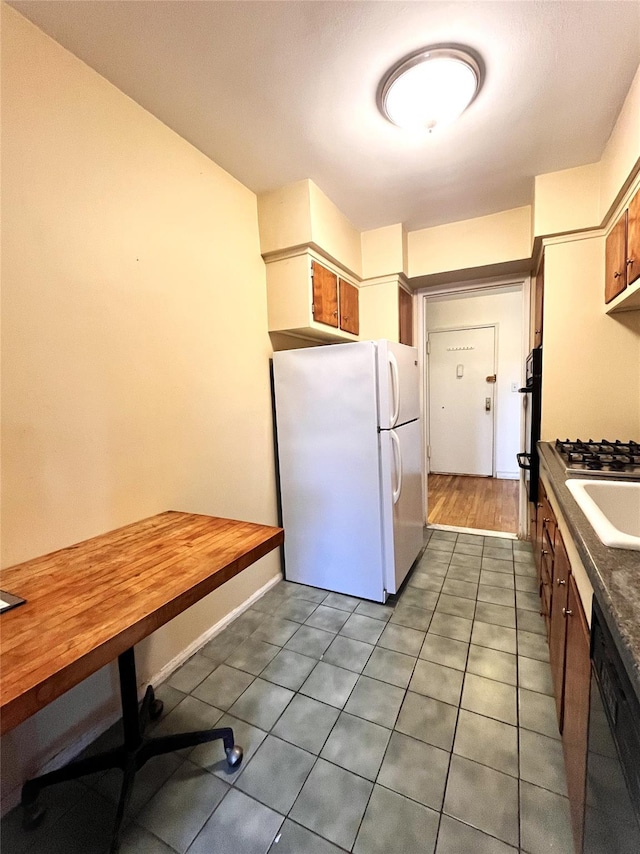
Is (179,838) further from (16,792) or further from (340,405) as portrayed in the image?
(340,405)

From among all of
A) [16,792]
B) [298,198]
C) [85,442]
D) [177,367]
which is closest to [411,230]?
[298,198]

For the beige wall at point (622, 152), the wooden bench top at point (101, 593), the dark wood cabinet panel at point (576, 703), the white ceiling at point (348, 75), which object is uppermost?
the white ceiling at point (348, 75)

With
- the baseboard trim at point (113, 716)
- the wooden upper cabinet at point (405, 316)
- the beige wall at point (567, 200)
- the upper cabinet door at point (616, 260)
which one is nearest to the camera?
the baseboard trim at point (113, 716)

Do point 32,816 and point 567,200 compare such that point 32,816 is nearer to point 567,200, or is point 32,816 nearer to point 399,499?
point 399,499

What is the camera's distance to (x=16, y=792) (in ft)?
3.98

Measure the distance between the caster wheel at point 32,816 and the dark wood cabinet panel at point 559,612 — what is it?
175 cm

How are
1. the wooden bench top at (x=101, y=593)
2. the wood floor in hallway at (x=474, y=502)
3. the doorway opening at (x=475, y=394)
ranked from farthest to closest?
the doorway opening at (x=475, y=394) < the wood floor in hallway at (x=474, y=502) < the wooden bench top at (x=101, y=593)

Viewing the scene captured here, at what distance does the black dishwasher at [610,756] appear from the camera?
581 mm

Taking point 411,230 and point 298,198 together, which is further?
point 411,230

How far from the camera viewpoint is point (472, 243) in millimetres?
2795

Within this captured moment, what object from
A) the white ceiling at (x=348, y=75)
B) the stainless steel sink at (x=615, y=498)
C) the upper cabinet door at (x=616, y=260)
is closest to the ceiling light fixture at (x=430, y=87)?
the white ceiling at (x=348, y=75)

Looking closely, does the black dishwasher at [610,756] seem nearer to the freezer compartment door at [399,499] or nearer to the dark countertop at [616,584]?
the dark countertop at [616,584]

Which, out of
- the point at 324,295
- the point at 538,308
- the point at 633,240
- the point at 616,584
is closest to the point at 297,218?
the point at 324,295

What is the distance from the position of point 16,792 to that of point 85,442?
1.16 meters
